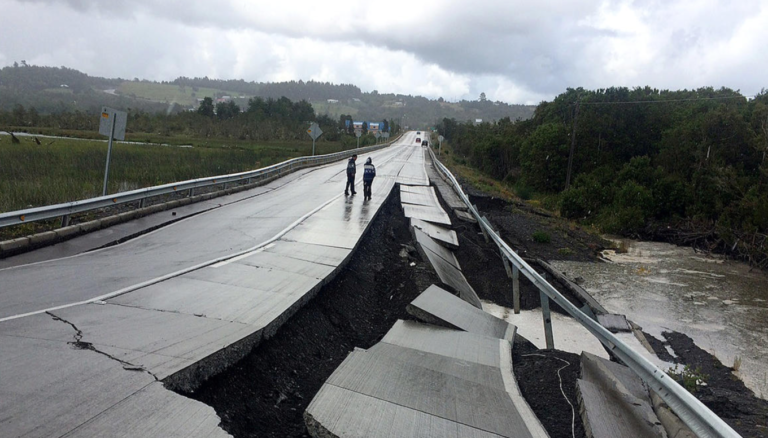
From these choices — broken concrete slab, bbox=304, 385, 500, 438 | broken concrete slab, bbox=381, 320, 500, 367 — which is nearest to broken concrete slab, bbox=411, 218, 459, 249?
broken concrete slab, bbox=381, 320, 500, 367

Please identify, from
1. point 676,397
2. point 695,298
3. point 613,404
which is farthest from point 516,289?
point 695,298

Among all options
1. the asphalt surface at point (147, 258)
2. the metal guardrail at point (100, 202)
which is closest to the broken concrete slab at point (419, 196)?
the asphalt surface at point (147, 258)

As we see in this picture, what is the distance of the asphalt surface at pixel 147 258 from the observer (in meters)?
7.15

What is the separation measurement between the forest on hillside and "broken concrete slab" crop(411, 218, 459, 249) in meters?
14.2

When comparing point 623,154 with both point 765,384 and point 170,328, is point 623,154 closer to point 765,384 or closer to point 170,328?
point 765,384

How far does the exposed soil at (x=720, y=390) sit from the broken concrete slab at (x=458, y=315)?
236cm

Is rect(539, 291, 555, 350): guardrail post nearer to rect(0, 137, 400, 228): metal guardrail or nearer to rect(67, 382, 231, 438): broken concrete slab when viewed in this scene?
rect(67, 382, 231, 438): broken concrete slab

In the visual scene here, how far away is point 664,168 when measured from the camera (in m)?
38.5

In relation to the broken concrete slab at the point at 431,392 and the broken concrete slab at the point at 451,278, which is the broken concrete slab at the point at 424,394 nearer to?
the broken concrete slab at the point at 431,392

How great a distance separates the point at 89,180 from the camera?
1888 centimetres

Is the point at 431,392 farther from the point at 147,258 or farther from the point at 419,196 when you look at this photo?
the point at 419,196

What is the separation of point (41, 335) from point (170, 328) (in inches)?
48.3

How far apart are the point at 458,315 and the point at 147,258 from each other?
20.3 ft

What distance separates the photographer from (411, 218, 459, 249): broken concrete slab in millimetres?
15812
